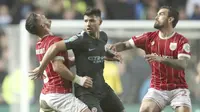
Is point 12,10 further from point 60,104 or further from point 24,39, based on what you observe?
point 60,104

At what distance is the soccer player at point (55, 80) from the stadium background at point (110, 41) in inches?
137

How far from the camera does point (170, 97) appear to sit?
11516 millimetres

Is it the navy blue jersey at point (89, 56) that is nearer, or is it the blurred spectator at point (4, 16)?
the navy blue jersey at point (89, 56)

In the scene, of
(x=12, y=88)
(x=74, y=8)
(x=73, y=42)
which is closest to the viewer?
(x=73, y=42)

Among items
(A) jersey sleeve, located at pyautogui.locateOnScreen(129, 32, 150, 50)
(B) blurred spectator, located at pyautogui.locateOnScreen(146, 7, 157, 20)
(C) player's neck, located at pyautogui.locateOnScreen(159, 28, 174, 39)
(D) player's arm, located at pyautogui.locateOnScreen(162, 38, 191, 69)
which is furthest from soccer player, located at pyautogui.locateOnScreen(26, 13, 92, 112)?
(B) blurred spectator, located at pyautogui.locateOnScreen(146, 7, 157, 20)

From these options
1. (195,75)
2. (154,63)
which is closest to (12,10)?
(195,75)

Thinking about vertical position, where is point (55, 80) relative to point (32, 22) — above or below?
below

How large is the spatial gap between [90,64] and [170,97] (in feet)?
4.17

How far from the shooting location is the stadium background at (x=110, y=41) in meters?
15.2

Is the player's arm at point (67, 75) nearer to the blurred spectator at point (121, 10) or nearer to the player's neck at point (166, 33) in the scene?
the player's neck at point (166, 33)

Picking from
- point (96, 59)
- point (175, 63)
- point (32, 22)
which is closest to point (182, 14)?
point (175, 63)

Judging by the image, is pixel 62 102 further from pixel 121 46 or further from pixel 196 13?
pixel 196 13

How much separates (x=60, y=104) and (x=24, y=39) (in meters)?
5.05

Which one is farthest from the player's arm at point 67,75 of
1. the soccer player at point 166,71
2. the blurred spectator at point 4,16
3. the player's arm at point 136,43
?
the blurred spectator at point 4,16
